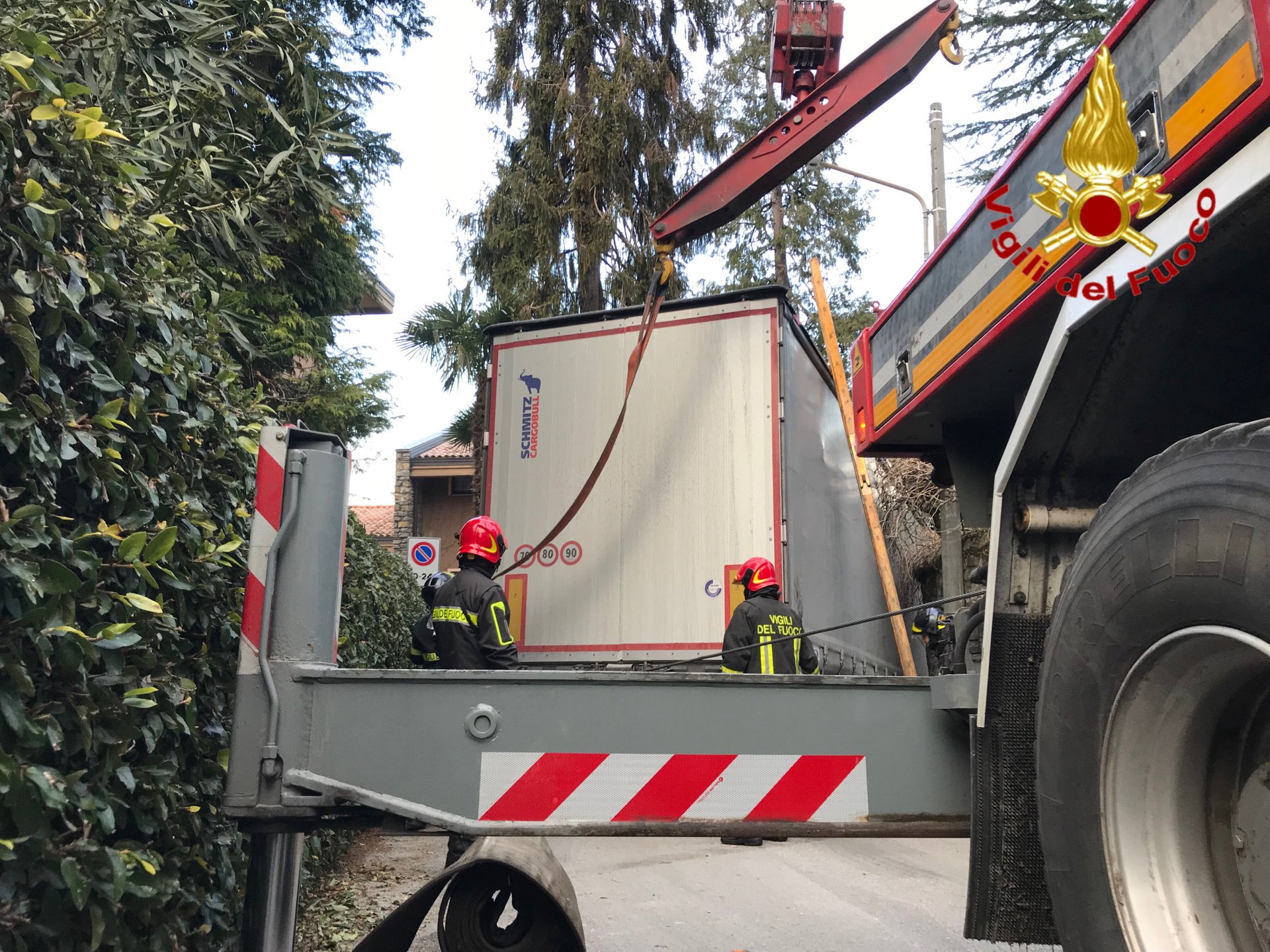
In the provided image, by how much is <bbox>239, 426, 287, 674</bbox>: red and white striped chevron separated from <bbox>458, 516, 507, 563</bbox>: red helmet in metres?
2.73

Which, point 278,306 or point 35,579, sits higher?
point 278,306

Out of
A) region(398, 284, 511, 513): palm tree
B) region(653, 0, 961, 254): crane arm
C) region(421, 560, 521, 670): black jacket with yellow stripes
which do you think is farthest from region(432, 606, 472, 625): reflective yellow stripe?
region(398, 284, 511, 513): palm tree

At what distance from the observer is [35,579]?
2.29m

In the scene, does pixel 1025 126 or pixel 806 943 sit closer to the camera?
pixel 806 943

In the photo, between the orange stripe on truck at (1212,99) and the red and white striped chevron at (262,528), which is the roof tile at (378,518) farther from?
the orange stripe on truck at (1212,99)

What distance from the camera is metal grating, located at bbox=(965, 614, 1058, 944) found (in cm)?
223

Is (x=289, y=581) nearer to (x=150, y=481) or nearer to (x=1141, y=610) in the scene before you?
(x=150, y=481)

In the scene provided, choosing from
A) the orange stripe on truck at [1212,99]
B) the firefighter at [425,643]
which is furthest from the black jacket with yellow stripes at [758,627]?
the orange stripe on truck at [1212,99]

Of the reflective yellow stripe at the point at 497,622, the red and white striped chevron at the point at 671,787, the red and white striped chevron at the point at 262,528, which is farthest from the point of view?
the reflective yellow stripe at the point at 497,622

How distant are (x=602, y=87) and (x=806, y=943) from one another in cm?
1501

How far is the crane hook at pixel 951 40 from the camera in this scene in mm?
6500

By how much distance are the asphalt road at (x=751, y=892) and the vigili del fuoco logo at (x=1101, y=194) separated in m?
3.94

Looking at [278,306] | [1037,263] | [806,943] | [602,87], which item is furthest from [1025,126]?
[1037,263]

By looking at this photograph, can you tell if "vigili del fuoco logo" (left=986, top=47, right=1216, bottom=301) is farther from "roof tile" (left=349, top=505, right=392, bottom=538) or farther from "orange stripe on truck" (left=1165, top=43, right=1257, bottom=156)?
"roof tile" (left=349, top=505, right=392, bottom=538)
